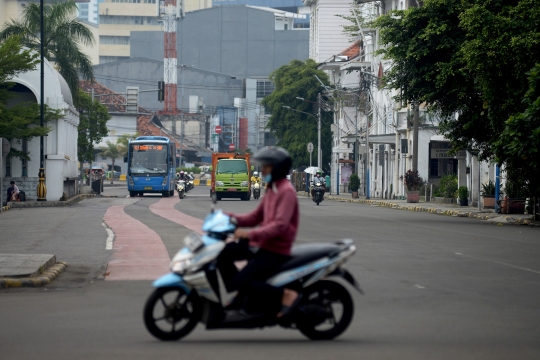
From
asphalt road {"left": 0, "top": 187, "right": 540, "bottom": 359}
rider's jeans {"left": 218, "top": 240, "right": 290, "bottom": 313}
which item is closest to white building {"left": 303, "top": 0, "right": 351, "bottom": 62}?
asphalt road {"left": 0, "top": 187, "right": 540, "bottom": 359}

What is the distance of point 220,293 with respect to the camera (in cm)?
793

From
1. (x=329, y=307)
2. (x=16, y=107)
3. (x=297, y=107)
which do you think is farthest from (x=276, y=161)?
(x=297, y=107)

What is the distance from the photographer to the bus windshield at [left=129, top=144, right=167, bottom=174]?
55500 millimetres

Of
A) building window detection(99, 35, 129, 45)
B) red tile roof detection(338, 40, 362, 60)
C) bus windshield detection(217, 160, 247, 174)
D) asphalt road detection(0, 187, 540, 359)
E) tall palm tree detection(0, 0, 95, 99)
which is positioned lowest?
asphalt road detection(0, 187, 540, 359)

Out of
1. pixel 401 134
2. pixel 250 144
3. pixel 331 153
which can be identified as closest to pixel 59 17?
pixel 401 134

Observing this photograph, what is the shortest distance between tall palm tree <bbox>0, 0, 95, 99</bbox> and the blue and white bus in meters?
5.20

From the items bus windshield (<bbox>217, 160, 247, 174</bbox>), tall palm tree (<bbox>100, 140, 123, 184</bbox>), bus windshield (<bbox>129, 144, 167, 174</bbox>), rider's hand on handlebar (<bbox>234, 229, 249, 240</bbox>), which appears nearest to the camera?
rider's hand on handlebar (<bbox>234, 229, 249, 240</bbox>)

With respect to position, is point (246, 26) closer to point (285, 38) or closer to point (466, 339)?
point (285, 38)

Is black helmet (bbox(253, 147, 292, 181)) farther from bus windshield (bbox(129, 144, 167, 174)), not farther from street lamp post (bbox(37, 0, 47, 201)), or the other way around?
bus windshield (bbox(129, 144, 167, 174))

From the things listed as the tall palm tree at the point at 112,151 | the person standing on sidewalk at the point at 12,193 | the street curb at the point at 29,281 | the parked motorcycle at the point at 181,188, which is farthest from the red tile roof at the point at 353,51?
the street curb at the point at 29,281

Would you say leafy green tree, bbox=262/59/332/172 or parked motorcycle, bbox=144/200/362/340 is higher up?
leafy green tree, bbox=262/59/332/172

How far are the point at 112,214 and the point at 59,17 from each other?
26.2 meters

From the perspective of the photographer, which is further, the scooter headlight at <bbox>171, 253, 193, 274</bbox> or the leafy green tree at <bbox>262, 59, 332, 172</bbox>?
the leafy green tree at <bbox>262, 59, 332, 172</bbox>

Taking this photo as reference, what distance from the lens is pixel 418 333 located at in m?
8.70
